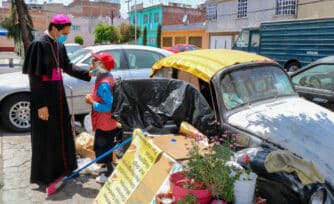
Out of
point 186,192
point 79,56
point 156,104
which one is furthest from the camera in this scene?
point 79,56

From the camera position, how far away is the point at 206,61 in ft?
14.2

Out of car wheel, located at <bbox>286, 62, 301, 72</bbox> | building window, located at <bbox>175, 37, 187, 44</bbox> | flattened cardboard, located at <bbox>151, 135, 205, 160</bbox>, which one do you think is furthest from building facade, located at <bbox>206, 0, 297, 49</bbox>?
flattened cardboard, located at <bbox>151, 135, 205, 160</bbox>

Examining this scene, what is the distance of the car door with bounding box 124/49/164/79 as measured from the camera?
22.9 feet

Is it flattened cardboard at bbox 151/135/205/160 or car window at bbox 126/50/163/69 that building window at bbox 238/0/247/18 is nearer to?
car window at bbox 126/50/163/69

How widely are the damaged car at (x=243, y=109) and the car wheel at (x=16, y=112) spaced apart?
2894 mm

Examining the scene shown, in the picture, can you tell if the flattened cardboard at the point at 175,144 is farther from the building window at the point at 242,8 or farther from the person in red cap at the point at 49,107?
the building window at the point at 242,8

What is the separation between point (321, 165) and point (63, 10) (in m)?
81.7

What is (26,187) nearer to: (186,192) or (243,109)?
(186,192)

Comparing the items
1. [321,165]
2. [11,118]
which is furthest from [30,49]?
[321,165]

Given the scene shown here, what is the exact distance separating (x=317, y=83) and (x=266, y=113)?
2387mm

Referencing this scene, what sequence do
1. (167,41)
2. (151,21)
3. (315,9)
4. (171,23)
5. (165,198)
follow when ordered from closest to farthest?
(165,198), (315,9), (167,41), (171,23), (151,21)

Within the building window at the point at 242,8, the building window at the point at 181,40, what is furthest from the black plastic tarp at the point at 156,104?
the building window at the point at 181,40

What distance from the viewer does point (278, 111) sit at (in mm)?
3889

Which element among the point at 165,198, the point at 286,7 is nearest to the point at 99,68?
the point at 165,198
